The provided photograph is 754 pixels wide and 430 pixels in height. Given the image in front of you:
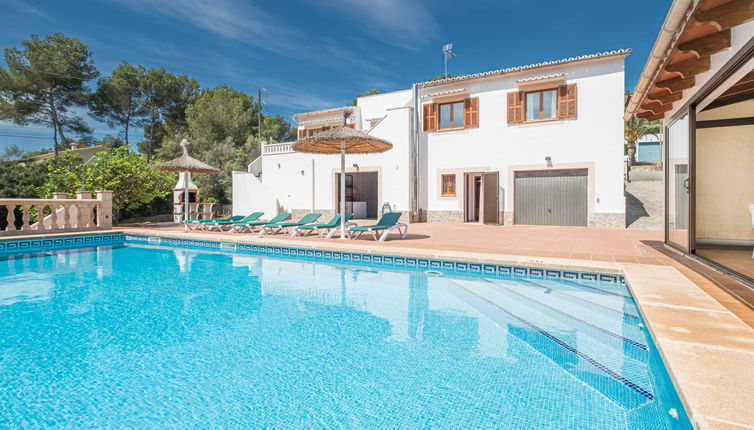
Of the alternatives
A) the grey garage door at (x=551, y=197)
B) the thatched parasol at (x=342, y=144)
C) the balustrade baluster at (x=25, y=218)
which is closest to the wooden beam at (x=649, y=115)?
the thatched parasol at (x=342, y=144)

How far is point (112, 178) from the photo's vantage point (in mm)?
14125

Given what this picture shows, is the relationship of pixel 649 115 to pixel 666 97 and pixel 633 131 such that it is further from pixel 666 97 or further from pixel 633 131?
pixel 633 131

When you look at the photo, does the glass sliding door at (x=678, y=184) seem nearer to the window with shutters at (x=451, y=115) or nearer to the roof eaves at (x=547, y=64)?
the roof eaves at (x=547, y=64)

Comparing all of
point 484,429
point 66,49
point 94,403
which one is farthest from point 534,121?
point 66,49

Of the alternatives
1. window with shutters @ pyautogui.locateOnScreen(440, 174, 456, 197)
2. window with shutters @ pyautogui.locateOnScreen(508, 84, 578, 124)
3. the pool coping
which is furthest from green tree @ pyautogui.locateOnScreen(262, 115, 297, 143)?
the pool coping

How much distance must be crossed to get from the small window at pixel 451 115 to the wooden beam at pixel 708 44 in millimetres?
11630

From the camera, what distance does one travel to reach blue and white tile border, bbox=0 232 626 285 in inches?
230

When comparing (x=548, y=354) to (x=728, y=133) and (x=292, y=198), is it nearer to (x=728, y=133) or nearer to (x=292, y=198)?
(x=728, y=133)

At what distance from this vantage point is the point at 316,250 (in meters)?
8.42

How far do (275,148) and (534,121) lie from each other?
12459 mm

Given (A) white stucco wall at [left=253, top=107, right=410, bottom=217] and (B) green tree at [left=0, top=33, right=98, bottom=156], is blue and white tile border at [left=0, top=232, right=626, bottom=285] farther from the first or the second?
(B) green tree at [left=0, top=33, right=98, bottom=156]

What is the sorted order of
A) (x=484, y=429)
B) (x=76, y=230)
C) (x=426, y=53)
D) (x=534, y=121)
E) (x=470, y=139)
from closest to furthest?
(x=484, y=429), (x=76, y=230), (x=534, y=121), (x=470, y=139), (x=426, y=53)

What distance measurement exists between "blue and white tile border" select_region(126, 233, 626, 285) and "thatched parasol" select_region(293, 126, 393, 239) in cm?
160

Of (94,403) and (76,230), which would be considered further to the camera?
(76,230)
